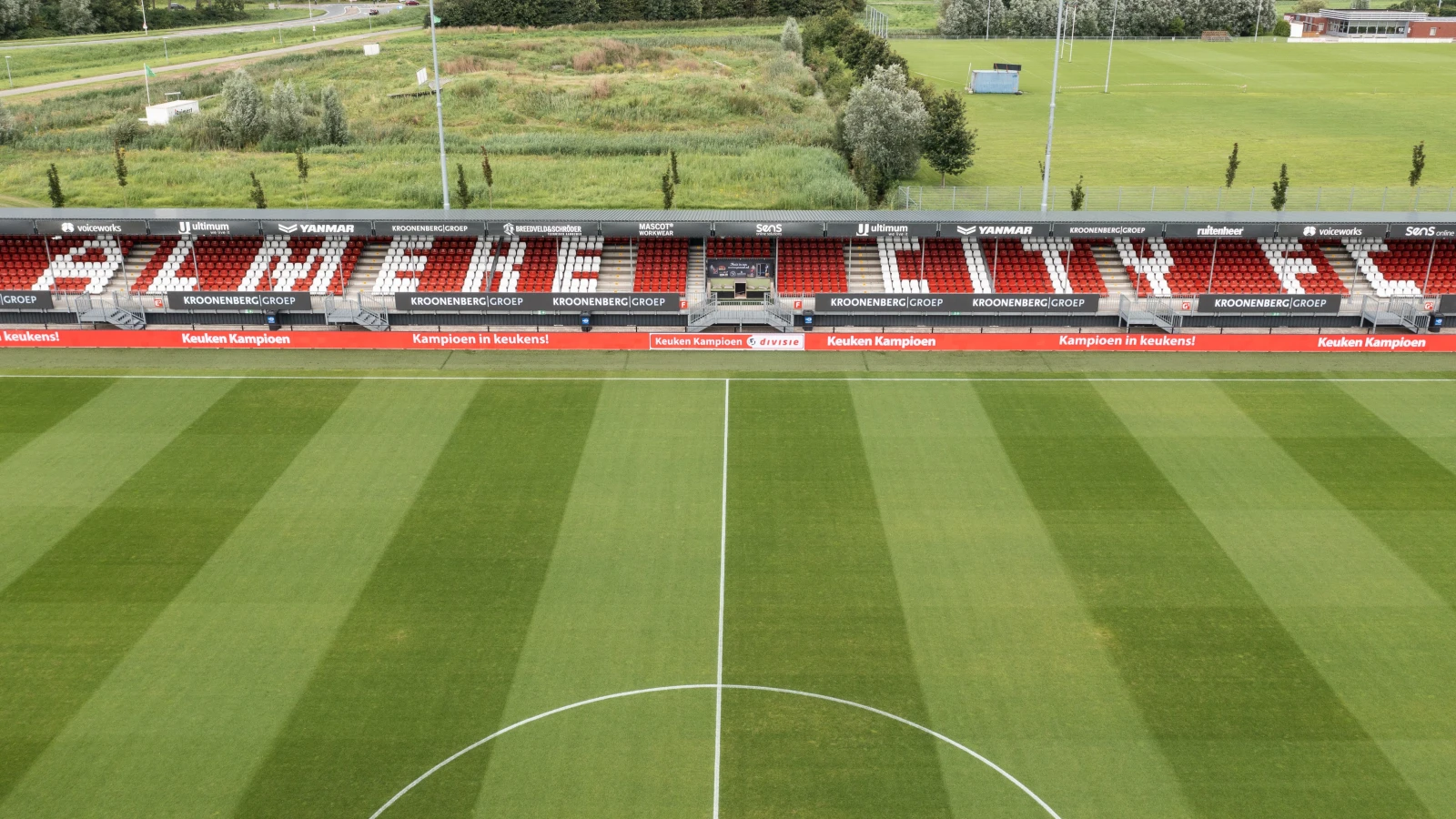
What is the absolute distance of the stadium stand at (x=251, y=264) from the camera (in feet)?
154

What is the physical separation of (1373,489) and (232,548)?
30.6m

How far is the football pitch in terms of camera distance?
19422mm

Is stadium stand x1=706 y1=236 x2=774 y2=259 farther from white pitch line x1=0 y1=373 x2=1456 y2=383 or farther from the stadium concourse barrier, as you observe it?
white pitch line x1=0 y1=373 x2=1456 y2=383

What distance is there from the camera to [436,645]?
909 inches

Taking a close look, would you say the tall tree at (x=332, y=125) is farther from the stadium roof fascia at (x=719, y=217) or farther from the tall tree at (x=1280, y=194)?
the tall tree at (x=1280, y=194)

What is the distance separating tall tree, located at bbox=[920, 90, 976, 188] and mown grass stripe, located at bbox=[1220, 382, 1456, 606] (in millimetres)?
26803

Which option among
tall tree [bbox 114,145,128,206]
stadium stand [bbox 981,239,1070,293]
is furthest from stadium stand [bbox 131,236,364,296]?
stadium stand [bbox 981,239,1070,293]

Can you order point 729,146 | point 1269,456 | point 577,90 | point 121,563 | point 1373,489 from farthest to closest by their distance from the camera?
1. point 577,90
2. point 729,146
3. point 1269,456
4. point 1373,489
5. point 121,563

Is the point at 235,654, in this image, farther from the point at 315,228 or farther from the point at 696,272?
the point at 696,272

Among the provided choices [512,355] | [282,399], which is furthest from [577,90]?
[282,399]

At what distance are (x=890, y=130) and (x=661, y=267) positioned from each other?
62.6ft

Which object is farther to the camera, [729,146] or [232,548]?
[729,146]

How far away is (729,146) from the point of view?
221 feet

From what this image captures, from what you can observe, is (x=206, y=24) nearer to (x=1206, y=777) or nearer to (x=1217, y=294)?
(x=1217, y=294)
